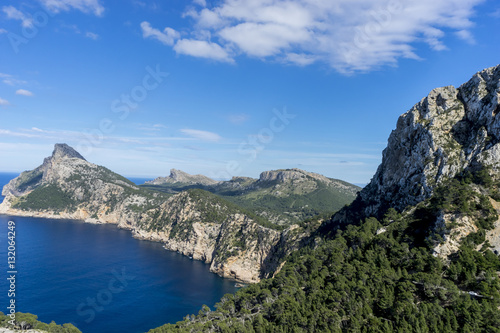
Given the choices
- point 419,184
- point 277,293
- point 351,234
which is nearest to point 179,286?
point 277,293

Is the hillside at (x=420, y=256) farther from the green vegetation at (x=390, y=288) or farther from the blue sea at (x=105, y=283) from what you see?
the blue sea at (x=105, y=283)

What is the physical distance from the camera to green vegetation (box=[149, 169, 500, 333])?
4119 cm

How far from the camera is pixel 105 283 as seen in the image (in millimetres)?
108812

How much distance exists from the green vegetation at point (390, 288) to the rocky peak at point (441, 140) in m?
5.60

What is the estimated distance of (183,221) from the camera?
180 meters

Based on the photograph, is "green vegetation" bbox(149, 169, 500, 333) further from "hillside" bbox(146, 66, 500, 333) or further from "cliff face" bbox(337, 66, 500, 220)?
"cliff face" bbox(337, 66, 500, 220)

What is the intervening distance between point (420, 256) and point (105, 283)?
108888 millimetres

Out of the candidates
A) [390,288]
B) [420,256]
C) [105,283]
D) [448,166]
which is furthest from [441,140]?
[105,283]

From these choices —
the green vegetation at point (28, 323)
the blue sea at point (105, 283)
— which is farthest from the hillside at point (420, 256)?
the blue sea at point (105, 283)

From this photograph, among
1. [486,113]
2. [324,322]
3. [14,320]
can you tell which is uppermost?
[486,113]

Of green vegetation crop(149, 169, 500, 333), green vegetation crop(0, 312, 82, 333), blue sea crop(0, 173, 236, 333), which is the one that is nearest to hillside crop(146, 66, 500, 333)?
green vegetation crop(149, 169, 500, 333)

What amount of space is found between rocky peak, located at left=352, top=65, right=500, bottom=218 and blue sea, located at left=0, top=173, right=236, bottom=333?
71.2m

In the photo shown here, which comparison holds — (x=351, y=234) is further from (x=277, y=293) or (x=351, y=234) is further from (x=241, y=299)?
(x=241, y=299)

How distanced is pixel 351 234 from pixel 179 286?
74530 millimetres
